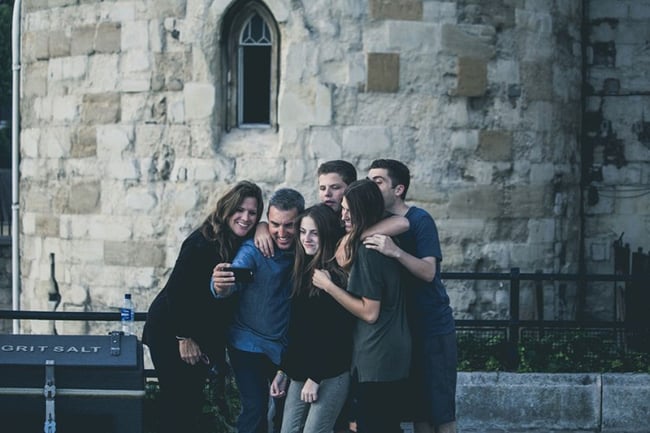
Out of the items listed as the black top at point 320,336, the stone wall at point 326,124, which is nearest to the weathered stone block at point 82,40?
the stone wall at point 326,124

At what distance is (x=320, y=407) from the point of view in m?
7.65

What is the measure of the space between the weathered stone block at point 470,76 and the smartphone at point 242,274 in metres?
5.09

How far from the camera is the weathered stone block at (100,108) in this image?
42.2 ft

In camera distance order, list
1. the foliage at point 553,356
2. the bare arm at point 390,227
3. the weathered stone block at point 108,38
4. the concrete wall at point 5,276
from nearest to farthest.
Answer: the bare arm at point 390,227 → the foliage at point 553,356 → the weathered stone block at point 108,38 → the concrete wall at point 5,276

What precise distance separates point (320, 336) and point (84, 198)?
6122 mm

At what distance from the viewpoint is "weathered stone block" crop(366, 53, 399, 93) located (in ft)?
40.2

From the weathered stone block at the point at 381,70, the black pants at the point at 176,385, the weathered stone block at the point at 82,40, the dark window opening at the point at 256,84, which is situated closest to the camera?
the black pants at the point at 176,385

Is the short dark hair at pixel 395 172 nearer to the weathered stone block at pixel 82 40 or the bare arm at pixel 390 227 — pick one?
the bare arm at pixel 390 227

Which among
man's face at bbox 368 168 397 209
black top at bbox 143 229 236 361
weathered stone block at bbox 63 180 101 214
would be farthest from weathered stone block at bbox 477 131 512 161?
black top at bbox 143 229 236 361

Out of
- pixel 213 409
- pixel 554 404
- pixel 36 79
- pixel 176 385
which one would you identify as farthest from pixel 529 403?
pixel 36 79

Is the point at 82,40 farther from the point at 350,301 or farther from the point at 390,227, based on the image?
the point at 350,301

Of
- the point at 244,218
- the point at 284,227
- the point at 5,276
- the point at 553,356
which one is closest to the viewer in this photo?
the point at 284,227

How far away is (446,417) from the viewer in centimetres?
786

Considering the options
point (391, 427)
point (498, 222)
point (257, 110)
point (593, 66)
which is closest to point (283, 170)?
point (257, 110)
